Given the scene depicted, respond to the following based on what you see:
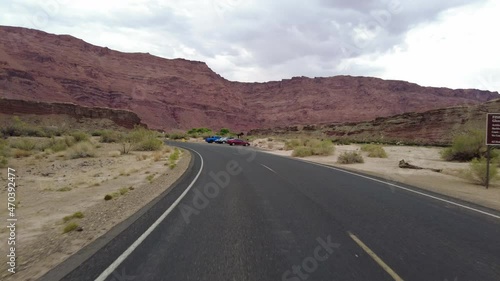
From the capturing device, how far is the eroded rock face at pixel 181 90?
99.5m

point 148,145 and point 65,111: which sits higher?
point 65,111

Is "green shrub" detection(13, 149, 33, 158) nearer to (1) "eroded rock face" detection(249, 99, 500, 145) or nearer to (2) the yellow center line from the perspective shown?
(2) the yellow center line

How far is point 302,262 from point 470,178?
14734 mm

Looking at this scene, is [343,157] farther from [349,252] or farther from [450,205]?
[349,252]

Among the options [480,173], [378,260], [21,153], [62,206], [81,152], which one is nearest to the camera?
[378,260]

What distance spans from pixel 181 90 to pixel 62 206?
405 feet

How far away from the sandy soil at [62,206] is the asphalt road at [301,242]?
564 mm

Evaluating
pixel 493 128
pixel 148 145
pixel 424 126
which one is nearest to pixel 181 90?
pixel 424 126

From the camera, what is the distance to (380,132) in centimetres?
6550

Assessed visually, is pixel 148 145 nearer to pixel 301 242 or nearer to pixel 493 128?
pixel 493 128

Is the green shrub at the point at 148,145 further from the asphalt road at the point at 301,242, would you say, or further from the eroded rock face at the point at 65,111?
the eroded rock face at the point at 65,111

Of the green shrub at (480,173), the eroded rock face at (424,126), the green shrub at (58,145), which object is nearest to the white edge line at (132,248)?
the green shrub at (480,173)

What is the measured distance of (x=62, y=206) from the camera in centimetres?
1015

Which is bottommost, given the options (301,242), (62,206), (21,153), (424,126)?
(62,206)
